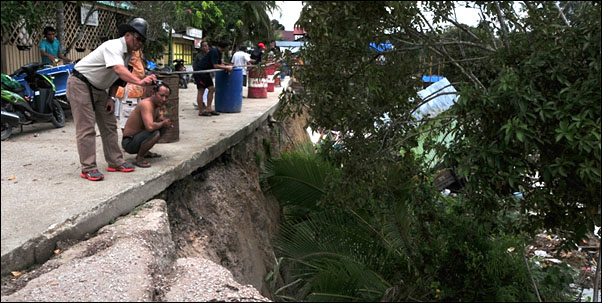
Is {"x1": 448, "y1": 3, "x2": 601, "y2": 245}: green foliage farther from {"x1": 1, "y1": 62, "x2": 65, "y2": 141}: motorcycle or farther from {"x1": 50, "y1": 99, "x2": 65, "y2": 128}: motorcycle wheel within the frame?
{"x1": 50, "y1": 99, "x2": 65, "y2": 128}: motorcycle wheel

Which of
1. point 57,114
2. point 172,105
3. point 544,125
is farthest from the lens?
point 57,114

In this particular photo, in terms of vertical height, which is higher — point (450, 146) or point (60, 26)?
point (60, 26)

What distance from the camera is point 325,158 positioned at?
18.3 feet

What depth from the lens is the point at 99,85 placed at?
5.30 meters

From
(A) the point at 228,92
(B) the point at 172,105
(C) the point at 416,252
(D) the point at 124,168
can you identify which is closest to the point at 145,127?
(D) the point at 124,168

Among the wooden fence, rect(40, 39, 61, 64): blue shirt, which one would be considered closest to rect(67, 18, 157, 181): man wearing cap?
rect(40, 39, 61, 64): blue shirt

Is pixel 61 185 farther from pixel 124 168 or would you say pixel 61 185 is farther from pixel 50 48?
pixel 50 48

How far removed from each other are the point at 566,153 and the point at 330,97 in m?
2.00

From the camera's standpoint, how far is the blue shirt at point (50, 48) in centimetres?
936

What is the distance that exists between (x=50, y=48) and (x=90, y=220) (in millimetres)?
6373

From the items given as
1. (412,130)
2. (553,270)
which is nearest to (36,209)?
(412,130)

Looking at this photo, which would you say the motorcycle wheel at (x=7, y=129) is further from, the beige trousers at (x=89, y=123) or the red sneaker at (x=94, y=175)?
the red sneaker at (x=94, y=175)

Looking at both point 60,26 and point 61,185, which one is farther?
point 60,26

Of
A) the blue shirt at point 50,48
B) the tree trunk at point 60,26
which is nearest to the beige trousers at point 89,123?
the blue shirt at point 50,48
